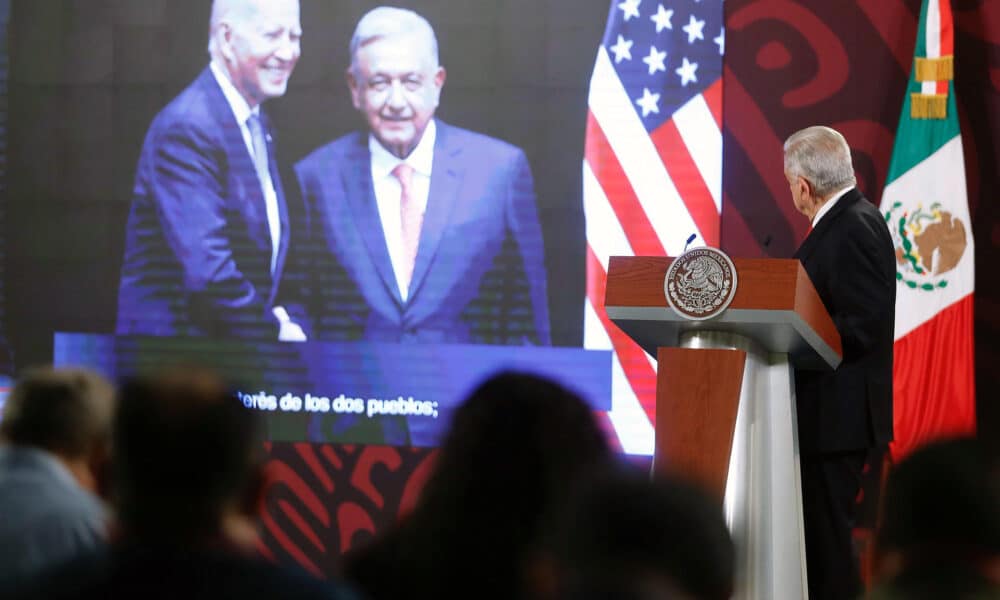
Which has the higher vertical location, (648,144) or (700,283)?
(648,144)

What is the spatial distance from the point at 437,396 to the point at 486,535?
4.05 metres

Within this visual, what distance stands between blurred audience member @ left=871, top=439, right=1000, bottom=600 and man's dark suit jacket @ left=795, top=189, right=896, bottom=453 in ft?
6.72

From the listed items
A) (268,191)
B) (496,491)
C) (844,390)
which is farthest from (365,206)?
(496,491)

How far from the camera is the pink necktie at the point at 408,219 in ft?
18.5

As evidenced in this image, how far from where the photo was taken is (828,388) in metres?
3.37

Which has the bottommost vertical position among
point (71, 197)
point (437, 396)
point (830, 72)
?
point (437, 396)

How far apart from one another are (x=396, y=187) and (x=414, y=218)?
0.17 m

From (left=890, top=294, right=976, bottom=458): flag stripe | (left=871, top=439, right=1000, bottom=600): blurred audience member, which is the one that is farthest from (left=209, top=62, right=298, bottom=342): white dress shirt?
(left=871, top=439, right=1000, bottom=600): blurred audience member

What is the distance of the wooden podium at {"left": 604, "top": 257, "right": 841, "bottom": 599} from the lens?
2.92m

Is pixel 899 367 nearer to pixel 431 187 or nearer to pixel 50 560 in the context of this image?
pixel 431 187

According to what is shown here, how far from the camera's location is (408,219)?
5.65 metres

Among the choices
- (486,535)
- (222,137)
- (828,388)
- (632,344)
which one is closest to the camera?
(486,535)

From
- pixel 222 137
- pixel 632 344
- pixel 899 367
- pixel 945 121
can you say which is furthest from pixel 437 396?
pixel 945 121

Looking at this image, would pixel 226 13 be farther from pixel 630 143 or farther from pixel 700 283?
pixel 700 283
